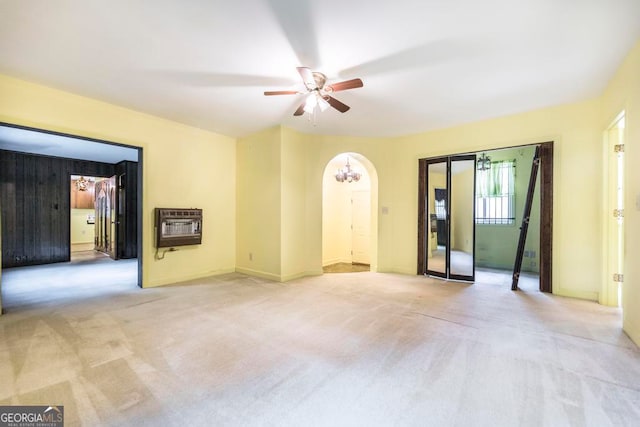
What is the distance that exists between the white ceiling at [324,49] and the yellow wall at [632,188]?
0.22m

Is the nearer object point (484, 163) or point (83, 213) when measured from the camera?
point (484, 163)

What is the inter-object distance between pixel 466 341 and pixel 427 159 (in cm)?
349

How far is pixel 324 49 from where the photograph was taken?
2471 mm

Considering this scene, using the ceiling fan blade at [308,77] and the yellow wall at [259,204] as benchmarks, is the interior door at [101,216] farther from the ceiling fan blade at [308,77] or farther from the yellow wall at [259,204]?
the ceiling fan blade at [308,77]

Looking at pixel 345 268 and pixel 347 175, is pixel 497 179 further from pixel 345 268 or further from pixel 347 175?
pixel 345 268

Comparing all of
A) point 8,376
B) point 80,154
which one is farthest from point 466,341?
point 80,154

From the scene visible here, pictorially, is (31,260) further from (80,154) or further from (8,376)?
(8,376)

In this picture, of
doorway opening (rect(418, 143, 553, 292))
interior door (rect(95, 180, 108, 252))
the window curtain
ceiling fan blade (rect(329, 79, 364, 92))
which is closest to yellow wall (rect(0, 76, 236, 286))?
ceiling fan blade (rect(329, 79, 364, 92))

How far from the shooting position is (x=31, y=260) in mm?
5980

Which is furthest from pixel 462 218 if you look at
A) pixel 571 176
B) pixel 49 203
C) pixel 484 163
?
pixel 49 203

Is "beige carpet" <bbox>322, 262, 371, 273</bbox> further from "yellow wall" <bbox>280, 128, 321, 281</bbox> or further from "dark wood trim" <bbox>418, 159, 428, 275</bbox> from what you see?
"dark wood trim" <bbox>418, 159, 428, 275</bbox>

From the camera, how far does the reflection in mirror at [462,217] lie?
4.69 m

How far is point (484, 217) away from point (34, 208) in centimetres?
1056

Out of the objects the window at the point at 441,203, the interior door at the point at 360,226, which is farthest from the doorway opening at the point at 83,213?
the window at the point at 441,203
